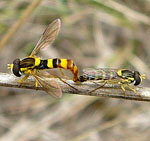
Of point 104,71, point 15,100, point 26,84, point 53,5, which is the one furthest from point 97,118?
point 26,84

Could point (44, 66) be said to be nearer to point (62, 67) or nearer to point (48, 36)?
point (62, 67)

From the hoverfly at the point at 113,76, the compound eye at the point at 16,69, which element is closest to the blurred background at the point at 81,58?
the hoverfly at the point at 113,76

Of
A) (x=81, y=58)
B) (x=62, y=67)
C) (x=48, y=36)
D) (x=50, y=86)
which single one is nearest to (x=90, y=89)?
(x=50, y=86)

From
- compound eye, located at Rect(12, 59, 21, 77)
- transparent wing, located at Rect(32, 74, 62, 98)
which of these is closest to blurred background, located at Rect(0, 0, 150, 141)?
compound eye, located at Rect(12, 59, 21, 77)

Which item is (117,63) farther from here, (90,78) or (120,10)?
(90,78)

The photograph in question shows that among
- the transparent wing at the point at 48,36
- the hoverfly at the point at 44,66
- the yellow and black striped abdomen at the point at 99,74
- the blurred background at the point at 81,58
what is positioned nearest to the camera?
the hoverfly at the point at 44,66

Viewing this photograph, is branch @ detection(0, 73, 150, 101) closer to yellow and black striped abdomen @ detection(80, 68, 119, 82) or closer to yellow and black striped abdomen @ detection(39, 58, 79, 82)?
yellow and black striped abdomen @ detection(80, 68, 119, 82)

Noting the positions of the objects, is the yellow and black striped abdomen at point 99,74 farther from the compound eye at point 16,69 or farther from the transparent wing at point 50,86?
the compound eye at point 16,69
